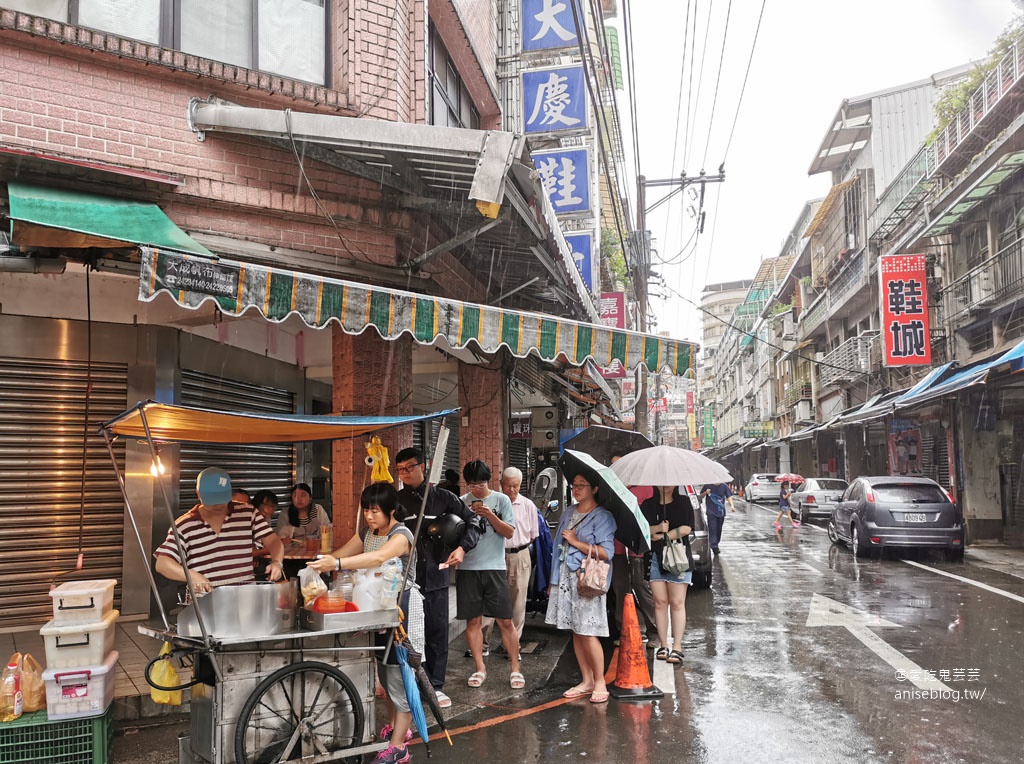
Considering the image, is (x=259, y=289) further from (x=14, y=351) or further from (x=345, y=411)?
(x=14, y=351)

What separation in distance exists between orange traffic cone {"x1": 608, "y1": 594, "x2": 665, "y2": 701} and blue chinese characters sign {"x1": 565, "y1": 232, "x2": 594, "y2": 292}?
28.6 ft

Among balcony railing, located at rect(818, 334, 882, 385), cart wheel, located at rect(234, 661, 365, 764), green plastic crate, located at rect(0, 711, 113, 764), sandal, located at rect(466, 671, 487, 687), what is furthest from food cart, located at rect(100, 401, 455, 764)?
balcony railing, located at rect(818, 334, 882, 385)

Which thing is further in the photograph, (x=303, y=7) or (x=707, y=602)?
(x=707, y=602)

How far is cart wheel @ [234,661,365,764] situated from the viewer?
4254 mm

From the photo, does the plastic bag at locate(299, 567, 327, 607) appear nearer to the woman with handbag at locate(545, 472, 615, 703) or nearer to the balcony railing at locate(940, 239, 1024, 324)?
the woman with handbag at locate(545, 472, 615, 703)

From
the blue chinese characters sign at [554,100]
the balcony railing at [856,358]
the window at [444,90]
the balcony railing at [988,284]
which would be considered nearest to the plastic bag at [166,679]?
the window at [444,90]

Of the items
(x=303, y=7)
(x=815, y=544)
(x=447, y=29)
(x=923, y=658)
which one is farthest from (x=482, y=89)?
(x=815, y=544)

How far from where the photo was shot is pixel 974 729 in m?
5.12

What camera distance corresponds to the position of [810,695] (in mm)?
5949

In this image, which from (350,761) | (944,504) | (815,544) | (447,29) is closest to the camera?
(350,761)

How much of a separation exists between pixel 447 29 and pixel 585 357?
5358mm

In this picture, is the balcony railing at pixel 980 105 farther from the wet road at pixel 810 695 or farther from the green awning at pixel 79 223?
the green awning at pixel 79 223

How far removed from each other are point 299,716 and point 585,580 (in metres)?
2.34

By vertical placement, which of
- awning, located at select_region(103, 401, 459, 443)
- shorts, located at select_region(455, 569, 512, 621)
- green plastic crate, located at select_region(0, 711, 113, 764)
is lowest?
green plastic crate, located at select_region(0, 711, 113, 764)
